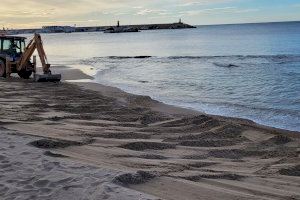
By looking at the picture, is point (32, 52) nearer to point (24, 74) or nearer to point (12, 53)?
point (12, 53)

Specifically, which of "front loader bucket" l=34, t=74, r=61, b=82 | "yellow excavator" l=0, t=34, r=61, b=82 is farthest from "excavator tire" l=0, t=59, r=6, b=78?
"front loader bucket" l=34, t=74, r=61, b=82

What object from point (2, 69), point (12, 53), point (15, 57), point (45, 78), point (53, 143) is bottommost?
point (45, 78)

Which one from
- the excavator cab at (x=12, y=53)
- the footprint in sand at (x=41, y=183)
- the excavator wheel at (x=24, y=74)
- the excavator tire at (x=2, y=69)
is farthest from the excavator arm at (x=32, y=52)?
the footprint in sand at (x=41, y=183)

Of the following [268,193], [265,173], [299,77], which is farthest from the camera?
[299,77]

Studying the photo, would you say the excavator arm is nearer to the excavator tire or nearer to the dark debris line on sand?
the excavator tire

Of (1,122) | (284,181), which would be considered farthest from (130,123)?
(284,181)

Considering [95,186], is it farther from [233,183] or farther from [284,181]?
[284,181]

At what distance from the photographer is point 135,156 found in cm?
732

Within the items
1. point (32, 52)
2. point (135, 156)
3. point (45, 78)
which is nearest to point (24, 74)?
point (32, 52)

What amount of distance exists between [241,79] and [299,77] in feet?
10.3

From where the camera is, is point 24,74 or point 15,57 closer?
point 15,57

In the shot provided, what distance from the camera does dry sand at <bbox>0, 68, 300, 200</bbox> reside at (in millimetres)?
5340

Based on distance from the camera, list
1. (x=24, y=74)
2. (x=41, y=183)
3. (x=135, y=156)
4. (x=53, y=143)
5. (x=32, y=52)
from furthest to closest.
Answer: (x=24, y=74), (x=32, y=52), (x=53, y=143), (x=135, y=156), (x=41, y=183)

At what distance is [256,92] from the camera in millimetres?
20203
